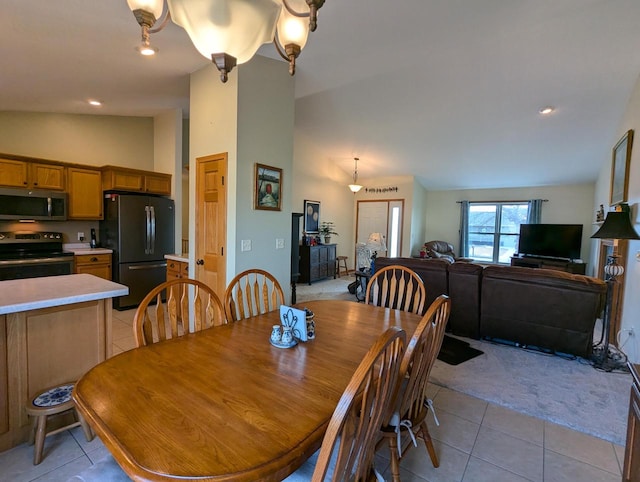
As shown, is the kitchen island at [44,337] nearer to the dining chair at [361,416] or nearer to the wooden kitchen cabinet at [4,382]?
the wooden kitchen cabinet at [4,382]

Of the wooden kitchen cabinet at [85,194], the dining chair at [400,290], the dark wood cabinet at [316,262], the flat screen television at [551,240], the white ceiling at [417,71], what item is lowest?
the dark wood cabinet at [316,262]

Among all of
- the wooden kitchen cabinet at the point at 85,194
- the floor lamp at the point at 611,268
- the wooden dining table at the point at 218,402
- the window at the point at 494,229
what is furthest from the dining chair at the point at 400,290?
the window at the point at 494,229

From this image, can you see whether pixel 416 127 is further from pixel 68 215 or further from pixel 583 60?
pixel 68 215

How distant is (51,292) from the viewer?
1.92m

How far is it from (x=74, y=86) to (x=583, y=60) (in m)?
5.48

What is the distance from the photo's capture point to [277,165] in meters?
3.31

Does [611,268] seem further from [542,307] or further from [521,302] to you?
[521,302]

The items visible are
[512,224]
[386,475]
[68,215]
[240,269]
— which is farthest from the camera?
[512,224]

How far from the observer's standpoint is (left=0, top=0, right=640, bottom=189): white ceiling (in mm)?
2416

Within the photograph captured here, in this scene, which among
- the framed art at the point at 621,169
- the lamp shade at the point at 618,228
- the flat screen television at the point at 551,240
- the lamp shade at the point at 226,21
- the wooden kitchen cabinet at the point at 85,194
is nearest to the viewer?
the lamp shade at the point at 226,21

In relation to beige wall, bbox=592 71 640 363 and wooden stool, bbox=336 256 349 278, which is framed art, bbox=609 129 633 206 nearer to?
beige wall, bbox=592 71 640 363

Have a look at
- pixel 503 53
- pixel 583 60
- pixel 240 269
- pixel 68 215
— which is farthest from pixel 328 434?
pixel 68 215

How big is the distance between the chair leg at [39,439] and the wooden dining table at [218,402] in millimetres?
921

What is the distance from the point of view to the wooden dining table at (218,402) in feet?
2.60
